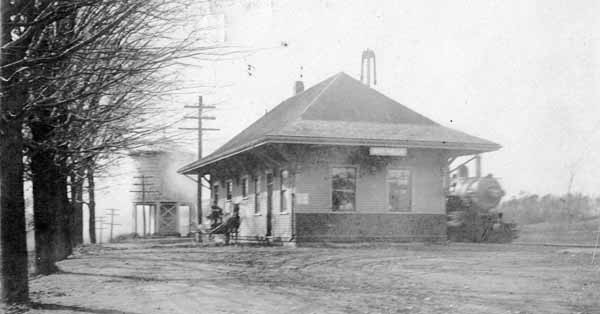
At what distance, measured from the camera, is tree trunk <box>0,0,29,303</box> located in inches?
344

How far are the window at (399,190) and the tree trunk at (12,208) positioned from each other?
590 inches

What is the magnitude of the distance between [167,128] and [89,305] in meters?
4.25

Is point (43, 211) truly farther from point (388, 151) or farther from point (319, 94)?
point (319, 94)

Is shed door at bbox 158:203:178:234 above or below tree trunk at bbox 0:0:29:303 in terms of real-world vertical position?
below

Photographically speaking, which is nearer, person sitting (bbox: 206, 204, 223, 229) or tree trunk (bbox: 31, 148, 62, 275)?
tree trunk (bbox: 31, 148, 62, 275)

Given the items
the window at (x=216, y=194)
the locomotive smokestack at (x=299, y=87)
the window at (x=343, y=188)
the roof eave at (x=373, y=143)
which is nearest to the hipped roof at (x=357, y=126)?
the roof eave at (x=373, y=143)

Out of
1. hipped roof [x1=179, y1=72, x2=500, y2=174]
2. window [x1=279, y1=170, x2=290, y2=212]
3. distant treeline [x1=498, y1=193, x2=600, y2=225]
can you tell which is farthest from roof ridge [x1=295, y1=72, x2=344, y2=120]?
distant treeline [x1=498, y1=193, x2=600, y2=225]

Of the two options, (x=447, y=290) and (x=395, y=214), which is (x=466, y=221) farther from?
(x=447, y=290)

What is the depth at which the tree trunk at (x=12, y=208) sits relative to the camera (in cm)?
874

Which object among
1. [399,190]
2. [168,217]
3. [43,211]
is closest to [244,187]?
[399,190]

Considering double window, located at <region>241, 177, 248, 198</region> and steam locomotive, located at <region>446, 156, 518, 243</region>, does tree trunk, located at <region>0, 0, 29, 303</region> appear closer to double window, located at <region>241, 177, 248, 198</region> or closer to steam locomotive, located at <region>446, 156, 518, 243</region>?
double window, located at <region>241, 177, 248, 198</region>

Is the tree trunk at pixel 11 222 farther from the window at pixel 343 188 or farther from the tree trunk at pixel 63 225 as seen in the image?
the window at pixel 343 188

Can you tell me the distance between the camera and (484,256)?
1598cm

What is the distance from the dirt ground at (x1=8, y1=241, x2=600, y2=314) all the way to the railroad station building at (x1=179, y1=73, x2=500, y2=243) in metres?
4.80
